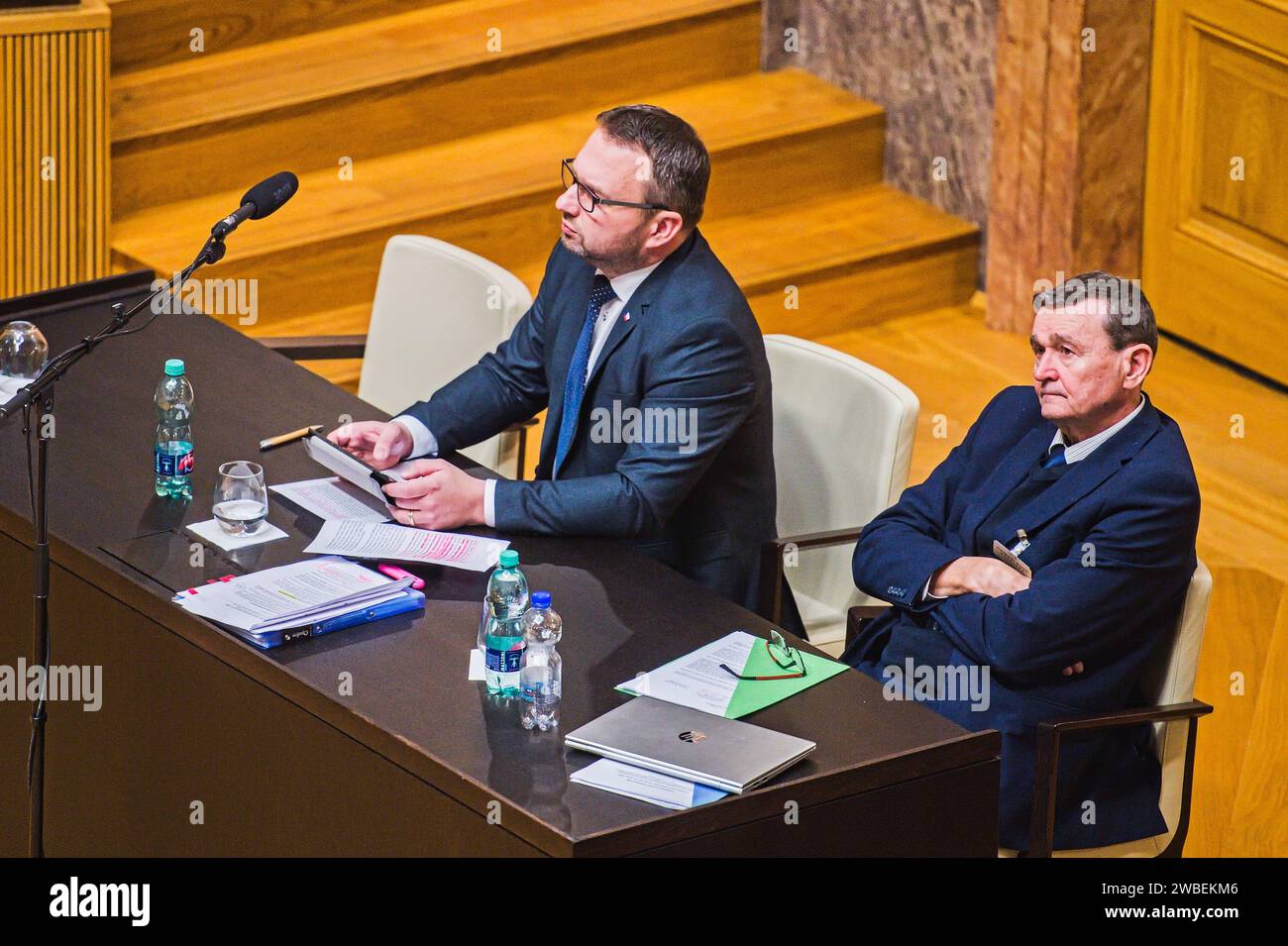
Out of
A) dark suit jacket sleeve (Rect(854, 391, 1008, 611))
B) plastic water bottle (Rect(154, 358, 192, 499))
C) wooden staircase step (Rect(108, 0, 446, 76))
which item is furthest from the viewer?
wooden staircase step (Rect(108, 0, 446, 76))

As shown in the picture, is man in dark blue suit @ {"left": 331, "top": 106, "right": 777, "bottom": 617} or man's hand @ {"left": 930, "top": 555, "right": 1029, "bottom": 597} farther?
man in dark blue suit @ {"left": 331, "top": 106, "right": 777, "bottom": 617}

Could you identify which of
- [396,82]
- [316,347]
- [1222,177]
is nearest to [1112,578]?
[316,347]

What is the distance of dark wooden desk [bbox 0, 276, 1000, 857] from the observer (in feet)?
8.86

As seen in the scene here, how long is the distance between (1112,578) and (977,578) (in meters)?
0.26

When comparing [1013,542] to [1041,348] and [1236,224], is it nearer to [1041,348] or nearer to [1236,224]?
[1041,348]

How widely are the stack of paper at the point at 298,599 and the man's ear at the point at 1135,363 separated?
45.1 inches

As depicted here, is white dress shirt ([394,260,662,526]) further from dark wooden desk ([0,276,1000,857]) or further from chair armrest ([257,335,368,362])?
chair armrest ([257,335,368,362])

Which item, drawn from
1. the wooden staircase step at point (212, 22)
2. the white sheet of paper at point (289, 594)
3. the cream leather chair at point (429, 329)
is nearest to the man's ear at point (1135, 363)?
the white sheet of paper at point (289, 594)

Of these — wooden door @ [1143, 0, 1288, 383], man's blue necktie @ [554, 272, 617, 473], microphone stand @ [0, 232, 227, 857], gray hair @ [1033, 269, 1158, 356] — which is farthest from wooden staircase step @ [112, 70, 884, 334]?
gray hair @ [1033, 269, 1158, 356]

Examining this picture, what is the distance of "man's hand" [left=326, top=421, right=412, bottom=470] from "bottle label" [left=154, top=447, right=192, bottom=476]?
0.28 meters

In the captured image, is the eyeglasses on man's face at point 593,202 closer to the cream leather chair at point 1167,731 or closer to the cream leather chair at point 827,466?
the cream leather chair at point 827,466

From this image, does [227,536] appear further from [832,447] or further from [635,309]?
[832,447]

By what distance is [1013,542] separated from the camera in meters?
3.36
